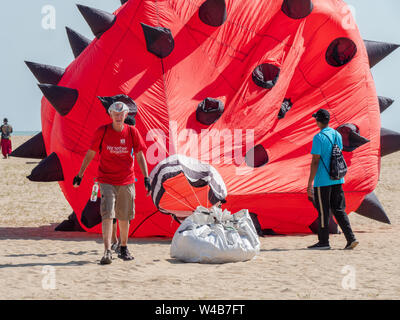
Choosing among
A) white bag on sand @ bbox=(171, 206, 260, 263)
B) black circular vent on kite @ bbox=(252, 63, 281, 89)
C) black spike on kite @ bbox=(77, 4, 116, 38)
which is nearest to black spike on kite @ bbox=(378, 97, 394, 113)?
black circular vent on kite @ bbox=(252, 63, 281, 89)

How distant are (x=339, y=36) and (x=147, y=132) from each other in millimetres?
3608

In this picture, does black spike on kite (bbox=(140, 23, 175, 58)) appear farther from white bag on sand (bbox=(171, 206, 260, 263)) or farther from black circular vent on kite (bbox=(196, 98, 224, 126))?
white bag on sand (bbox=(171, 206, 260, 263))

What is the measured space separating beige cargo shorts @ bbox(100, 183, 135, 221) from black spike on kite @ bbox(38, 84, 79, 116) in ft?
7.58

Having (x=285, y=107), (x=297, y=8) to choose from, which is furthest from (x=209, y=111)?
(x=297, y=8)

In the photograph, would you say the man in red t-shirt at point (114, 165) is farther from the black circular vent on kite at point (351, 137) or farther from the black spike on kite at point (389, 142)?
the black spike on kite at point (389, 142)

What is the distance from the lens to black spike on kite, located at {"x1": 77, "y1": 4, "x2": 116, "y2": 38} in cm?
886

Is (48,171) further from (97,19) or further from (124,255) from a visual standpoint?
(124,255)

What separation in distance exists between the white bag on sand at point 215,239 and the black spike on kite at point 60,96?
2.79 metres

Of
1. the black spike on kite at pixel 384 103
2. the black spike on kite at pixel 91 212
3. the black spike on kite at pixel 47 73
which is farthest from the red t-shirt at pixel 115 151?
the black spike on kite at pixel 384 103

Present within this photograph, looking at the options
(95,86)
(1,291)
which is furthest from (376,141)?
(1,291)

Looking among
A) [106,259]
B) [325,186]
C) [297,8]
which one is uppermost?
[297,8]

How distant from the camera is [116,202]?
22.6 ft

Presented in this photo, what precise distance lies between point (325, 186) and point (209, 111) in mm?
2072
